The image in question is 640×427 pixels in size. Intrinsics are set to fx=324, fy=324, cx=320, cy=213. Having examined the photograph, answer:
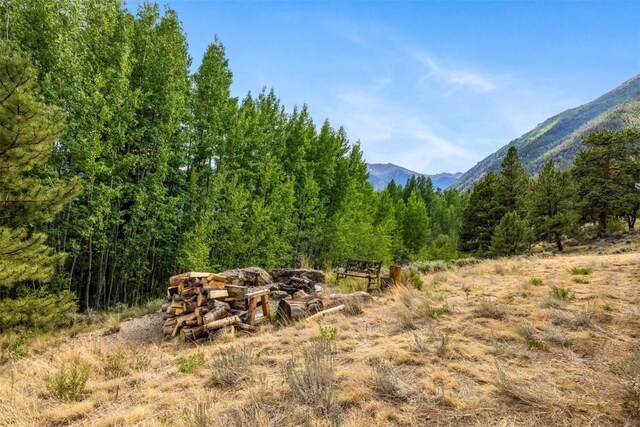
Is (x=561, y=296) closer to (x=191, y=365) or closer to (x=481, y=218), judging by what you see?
(x=191, y=365)

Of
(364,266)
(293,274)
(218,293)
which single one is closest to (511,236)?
(364,266)

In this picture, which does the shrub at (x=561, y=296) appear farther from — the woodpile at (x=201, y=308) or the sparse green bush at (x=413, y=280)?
the woodpile at (x=201, y=308)

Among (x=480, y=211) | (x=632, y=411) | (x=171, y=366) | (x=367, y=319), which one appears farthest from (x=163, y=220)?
(x=480, y=211)

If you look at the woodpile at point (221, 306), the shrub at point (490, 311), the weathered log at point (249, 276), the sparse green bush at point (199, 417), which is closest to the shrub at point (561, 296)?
the shrub at point (490, 311)

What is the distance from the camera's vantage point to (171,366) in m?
5.42

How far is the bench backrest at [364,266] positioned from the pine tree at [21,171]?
350 inches

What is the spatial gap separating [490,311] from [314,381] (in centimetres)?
414

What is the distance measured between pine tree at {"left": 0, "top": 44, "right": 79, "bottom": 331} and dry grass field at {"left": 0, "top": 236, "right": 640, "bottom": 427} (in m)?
1.99

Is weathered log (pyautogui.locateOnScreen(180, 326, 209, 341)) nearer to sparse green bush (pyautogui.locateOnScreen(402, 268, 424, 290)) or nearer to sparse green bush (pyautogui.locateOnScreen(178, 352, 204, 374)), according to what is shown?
sparse green bush (pyautogui.locateOnScreen(178, 352, 204, 374))

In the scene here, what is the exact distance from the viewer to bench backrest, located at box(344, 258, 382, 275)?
38.8 feet

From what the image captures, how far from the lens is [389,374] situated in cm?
369

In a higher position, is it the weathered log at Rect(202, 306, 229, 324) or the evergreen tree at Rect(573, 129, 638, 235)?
the evergreen tree at Rect(573, 129, 638, 235)

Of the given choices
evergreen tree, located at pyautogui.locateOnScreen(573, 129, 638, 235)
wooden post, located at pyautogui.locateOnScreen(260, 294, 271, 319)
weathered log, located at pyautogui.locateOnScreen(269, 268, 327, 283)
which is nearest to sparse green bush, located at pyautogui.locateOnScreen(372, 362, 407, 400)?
wooden post, located at pyautogui.locateOnScreen(260, 294, 271, 319)

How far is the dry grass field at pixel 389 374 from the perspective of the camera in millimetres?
3129
